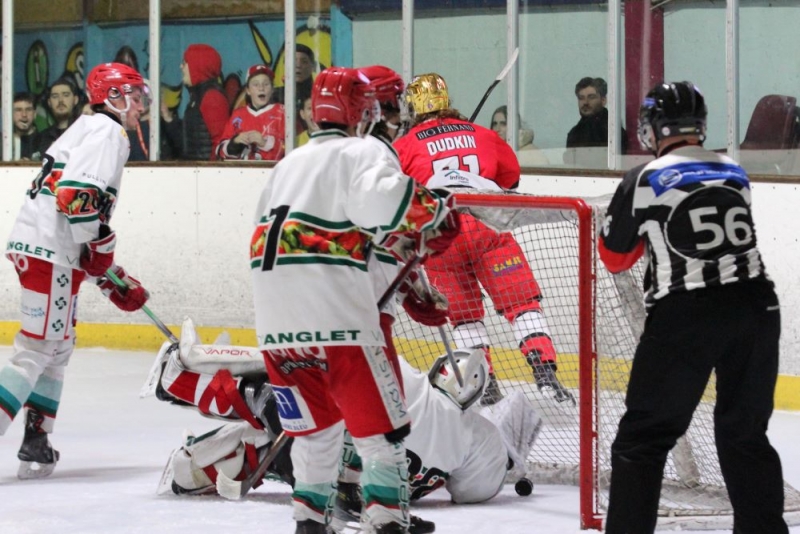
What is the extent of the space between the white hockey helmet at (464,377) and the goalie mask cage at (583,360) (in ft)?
0.83

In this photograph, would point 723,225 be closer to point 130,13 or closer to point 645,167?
point 645,167

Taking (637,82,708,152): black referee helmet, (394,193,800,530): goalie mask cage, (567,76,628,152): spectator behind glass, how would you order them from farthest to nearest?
(567,76,628,152): spectator behind glass < (394,193,800,530): goalie mask cage < (637,82,708,152): black referee helmet

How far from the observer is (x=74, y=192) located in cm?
362

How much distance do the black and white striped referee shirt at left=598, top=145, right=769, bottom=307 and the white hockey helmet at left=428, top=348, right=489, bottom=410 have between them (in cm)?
97

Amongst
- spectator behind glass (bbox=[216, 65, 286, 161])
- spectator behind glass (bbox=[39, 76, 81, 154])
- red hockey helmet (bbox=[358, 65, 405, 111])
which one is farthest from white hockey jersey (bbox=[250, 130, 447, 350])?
spectator behind glass (bbox=[39, 76, 81, 154])

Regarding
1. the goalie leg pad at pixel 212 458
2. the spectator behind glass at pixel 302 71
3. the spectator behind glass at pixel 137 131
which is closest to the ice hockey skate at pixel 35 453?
the goalie leg pad at pixel 212 458

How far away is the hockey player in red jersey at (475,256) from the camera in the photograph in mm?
4090

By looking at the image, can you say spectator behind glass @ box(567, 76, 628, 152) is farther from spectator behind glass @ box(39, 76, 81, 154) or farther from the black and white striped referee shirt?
the black and white striped referee shirt

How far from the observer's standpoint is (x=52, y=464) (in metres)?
3.85

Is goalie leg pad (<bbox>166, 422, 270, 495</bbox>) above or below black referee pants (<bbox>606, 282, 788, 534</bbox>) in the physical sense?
below

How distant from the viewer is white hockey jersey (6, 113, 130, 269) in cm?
364

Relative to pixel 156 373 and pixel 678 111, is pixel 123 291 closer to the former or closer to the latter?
pixel 156 373

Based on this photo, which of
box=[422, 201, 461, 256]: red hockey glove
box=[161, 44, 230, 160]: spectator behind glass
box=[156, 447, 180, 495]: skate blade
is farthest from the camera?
box=[161, 44, 230, 160]: spectator behind glass

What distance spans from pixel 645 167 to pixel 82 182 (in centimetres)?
177
